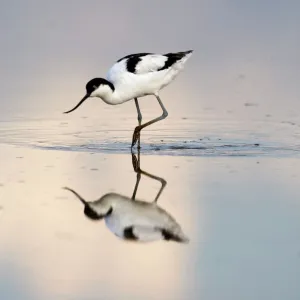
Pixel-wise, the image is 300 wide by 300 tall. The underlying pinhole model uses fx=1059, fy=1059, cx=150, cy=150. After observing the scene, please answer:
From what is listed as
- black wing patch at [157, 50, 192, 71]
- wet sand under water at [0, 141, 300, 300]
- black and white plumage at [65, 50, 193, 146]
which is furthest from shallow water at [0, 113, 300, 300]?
black wing patch at [157, 50, 192, 71]

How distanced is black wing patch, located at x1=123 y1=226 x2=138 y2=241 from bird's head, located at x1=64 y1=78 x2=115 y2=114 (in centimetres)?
306

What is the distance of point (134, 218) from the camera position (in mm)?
7180

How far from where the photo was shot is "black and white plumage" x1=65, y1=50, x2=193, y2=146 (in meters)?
9.88

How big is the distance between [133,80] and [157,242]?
12.4ft

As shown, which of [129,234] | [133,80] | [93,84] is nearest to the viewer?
[129,234]

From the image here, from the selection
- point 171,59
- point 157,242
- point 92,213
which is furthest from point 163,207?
point 171,59

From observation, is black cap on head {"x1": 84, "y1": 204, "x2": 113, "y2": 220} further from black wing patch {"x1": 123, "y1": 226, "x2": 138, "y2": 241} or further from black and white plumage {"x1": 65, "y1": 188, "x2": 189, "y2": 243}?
black wing patch {"x1": 123, "y1": 226, "x2": 138, "y2": 241}

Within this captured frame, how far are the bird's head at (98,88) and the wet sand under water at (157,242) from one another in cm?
69

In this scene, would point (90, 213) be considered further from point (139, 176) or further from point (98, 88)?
point (98, 88)

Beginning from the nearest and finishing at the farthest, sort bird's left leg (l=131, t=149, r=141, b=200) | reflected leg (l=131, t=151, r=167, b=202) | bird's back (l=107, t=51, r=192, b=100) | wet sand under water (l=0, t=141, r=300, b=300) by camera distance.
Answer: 1. wet sand under water (l=0, t=141, r=300, b=300)
2. reflected leg (l=131, t=151, r=167, b=202)
3. bird's left leg (l=131, t=149, r=141, b=200)
4. bird's back (l=107, t=51, r=192, b=100)

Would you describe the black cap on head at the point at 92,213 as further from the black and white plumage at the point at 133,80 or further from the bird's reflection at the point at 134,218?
the black and white plumage at the point at 133,80
